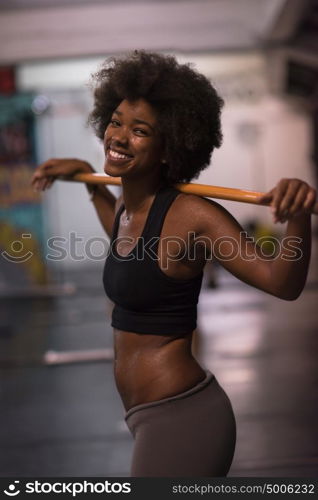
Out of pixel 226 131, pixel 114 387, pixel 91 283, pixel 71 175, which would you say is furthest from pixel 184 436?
pixel 226 131

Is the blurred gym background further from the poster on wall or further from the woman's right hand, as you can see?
the woman's right hand

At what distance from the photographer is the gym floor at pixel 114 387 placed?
11.3ft

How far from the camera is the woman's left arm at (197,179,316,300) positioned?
1405 mm

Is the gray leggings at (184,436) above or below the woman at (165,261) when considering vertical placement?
below

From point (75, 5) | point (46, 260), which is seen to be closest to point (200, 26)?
point (75, 5)

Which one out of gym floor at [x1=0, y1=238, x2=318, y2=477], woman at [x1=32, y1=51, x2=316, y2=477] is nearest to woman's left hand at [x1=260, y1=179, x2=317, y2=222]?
woman at [x1=32, y1=51, x2=316, y2=477]

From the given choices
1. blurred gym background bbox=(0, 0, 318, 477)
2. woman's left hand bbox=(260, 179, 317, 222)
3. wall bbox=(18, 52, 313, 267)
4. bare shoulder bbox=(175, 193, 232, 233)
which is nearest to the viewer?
woman's left hand bbox=(260, 179, 317, 222)

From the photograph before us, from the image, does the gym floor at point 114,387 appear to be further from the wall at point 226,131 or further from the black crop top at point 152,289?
the black crop top at point 152,289

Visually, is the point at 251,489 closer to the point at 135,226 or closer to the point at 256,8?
the point at 135,226

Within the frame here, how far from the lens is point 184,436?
1.71 metres

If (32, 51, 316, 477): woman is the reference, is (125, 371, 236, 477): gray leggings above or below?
below

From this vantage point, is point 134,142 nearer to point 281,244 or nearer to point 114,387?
point 281,244

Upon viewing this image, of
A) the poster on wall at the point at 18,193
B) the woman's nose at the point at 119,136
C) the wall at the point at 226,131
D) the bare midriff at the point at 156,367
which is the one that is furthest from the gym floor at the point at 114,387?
the woman's nose at the point at 119,136

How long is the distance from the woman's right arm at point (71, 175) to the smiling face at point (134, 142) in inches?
18.8
